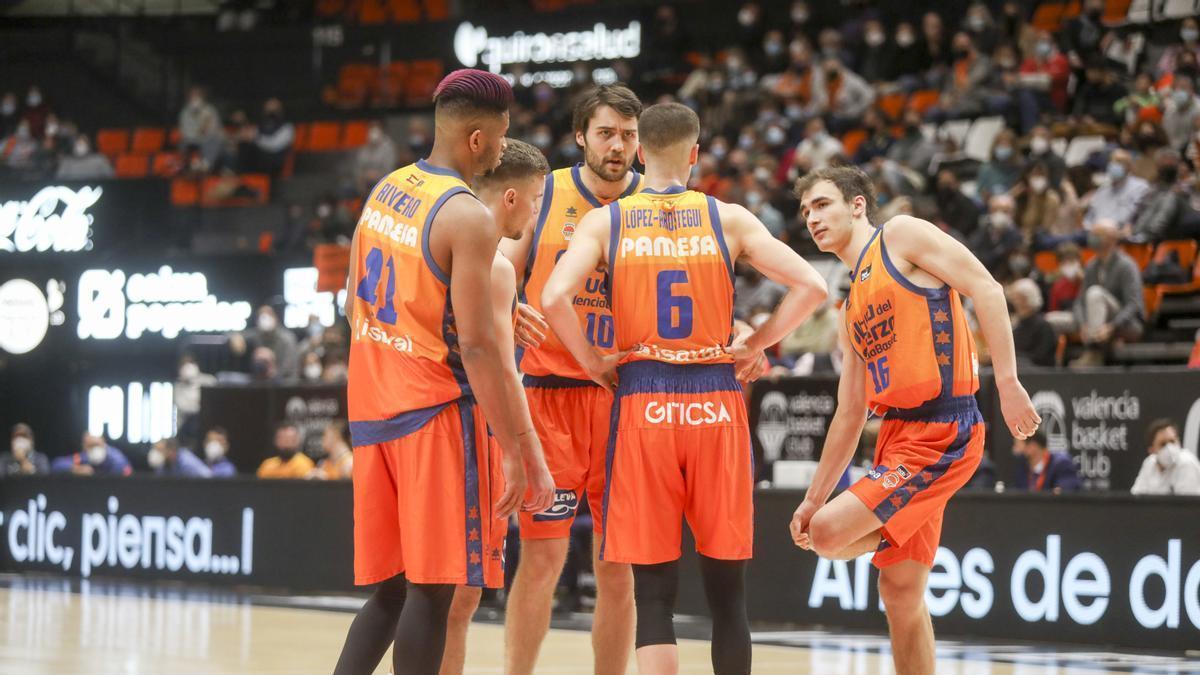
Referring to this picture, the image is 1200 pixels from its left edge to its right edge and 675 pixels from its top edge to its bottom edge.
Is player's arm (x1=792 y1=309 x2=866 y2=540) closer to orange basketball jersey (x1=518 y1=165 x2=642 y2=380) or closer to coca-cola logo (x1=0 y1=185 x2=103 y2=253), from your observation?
orange basketball jersey (x1=518 y1=165 x2=642 y2=380)

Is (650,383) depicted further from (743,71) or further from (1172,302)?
(743,71)

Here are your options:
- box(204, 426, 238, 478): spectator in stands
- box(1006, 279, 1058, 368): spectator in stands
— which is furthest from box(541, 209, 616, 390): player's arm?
box(204, 426, 238, 478): spectator in stands

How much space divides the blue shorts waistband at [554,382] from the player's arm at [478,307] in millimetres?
1534

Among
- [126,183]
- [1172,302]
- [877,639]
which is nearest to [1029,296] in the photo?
[1172,302]

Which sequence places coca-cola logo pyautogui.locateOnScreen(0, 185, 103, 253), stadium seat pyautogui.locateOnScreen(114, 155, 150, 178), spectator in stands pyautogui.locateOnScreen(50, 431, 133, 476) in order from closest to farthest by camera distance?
spectator in stands pyautogui.locateOnScreen(50, 431, 133, 476) < coca-cola logo pyautogui.locateOnScreen(0, 185, 103, 253) < stadium seat pyautogui.locateOnScreen(114, 155, 150, 178)

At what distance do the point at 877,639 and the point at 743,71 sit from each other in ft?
42.9

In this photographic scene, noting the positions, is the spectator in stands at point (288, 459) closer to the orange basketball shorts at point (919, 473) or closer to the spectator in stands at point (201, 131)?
the orange basketball shorts at point (919, 473)

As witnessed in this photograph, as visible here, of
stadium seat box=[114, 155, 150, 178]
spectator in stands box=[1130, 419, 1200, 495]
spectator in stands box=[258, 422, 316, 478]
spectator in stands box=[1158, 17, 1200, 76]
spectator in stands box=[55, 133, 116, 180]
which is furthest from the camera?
stadium seat box=[114, 155, 150, 178]

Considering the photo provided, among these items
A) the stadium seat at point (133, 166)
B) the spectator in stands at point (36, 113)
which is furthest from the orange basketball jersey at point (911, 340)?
the spectator in stands at point (36, 113)

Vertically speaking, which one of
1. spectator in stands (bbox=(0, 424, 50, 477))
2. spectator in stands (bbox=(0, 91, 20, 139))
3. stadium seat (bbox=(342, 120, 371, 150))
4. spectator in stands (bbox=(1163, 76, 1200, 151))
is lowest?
spectator in stands (bbox=(0, 424, 50, 477))

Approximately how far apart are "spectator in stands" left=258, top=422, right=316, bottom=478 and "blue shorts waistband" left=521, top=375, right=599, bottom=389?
894cm

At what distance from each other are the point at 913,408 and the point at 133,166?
22355 mm

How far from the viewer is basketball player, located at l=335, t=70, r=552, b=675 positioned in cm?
466

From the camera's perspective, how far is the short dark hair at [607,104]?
242 inches
